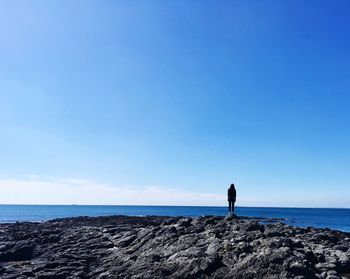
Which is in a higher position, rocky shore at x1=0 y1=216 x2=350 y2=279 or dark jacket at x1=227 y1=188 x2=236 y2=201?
dark jacket at x1=227 y1=188 x2=236 y2=201

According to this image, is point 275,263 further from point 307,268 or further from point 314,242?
point 314,242

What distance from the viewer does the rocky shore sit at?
63.6 ft

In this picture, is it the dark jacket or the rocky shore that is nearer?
the rocky shore

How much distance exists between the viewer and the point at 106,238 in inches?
1257

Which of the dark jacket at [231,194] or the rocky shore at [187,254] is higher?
the dark jacket at [231,194]

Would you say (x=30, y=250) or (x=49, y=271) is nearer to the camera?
(x=49, y=271)

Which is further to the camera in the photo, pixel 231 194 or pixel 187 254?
pixel 231 194

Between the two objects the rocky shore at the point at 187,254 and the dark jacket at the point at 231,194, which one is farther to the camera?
the dark jacket at the point at 231,194

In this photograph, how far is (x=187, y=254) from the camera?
22.0 meters

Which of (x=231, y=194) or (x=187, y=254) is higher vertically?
(x=231, y=194)

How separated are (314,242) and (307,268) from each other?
24.7 feet

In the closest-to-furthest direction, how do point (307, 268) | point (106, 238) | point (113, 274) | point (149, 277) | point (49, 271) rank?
point (307, 268) → point (149, 277) → point (113, 274) → point (49, 271) → point (106, 238)

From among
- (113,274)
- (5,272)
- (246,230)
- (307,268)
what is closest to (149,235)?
(113,274)

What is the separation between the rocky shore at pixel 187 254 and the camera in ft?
63.6
